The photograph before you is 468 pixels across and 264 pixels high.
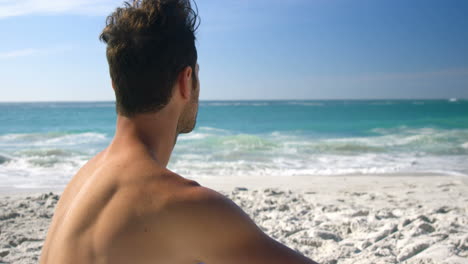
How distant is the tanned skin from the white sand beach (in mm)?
2794

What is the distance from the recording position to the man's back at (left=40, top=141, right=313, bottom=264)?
3.19 ft

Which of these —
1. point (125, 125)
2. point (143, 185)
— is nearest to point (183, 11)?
point (125, 125)

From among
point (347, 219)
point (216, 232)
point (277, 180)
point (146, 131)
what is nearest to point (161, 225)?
point (216, 232)

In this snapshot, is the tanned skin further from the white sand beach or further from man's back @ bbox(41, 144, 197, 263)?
the white sand beach

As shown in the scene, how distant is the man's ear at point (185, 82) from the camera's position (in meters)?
1.17

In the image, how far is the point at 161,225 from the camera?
3.21 ft

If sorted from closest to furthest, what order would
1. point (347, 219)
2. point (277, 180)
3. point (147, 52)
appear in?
point (147, 52)
point (347, 219)
point (277, 180)

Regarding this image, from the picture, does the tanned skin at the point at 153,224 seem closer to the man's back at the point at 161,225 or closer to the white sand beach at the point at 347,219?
the man's back at the point at 161,225

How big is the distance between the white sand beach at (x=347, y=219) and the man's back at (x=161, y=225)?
110 inches

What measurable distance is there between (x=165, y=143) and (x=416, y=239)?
10.9 feet

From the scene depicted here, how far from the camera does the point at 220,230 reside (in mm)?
976

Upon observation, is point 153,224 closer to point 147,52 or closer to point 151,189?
point 151,189

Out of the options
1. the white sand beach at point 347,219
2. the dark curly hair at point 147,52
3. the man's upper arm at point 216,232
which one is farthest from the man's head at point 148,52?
the white sand beach at point 347,219

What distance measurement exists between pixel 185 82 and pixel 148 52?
0.46ft
